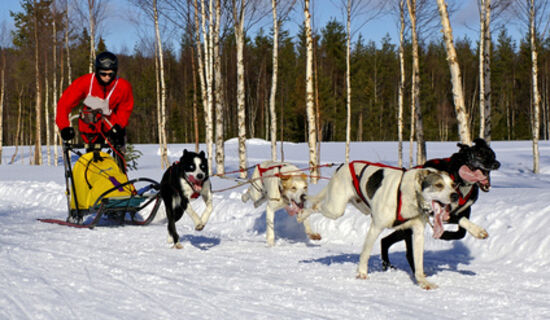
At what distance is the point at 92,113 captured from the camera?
24.4 ft

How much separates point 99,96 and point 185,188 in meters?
2.62

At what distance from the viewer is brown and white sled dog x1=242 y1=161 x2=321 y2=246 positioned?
18.9 ft

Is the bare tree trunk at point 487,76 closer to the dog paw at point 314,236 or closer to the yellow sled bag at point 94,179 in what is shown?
the dog paw at point 314,236

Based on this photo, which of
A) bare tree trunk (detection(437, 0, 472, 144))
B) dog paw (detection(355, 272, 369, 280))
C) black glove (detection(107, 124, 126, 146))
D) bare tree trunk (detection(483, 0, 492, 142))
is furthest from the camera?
bare tree trunk (detection(483, 0, 492, 142))

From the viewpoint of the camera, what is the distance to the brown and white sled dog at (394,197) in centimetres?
376

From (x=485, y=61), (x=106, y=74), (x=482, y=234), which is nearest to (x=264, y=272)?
(x=482, y=234)

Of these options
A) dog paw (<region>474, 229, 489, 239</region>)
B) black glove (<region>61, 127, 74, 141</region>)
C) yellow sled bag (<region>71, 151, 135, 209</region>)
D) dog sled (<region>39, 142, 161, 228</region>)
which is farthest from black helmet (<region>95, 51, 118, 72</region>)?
dog paw (<region>474, 229, 489, 239</region>)

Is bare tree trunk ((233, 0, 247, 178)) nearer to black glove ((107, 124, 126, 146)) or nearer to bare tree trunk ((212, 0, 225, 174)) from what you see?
bare tree trunk ((212, 0, 225, 174))

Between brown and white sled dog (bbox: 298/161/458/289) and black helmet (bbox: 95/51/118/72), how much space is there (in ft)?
13.9

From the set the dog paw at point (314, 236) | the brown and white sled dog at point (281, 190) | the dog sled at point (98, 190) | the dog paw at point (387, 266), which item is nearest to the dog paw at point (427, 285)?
the dog paw at point (387, 266)

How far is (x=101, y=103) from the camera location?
292 inches

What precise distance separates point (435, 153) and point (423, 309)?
24260 millimetres

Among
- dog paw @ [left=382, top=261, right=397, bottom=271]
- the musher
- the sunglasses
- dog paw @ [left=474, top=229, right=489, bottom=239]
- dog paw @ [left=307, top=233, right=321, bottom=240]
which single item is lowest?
dog paw @ [left=382, top=261, right=397, bottom=271]

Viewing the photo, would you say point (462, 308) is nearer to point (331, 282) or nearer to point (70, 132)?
point (331, 282)
